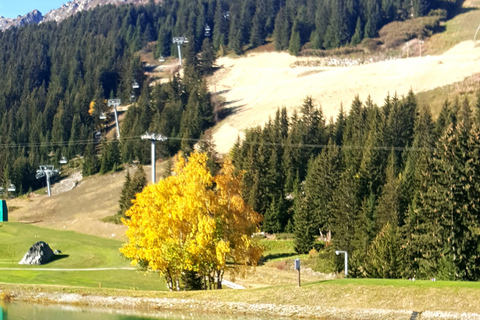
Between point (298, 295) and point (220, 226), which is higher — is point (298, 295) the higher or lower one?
the lower one

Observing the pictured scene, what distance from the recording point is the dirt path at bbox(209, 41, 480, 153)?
129750 millimetres

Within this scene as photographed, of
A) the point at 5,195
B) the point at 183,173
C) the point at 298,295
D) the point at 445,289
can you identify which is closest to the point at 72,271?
the point at 183,173

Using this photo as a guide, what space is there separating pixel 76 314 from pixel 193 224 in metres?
10.00

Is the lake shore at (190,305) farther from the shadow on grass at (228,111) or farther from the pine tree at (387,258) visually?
the shadow on grass at (228,111)

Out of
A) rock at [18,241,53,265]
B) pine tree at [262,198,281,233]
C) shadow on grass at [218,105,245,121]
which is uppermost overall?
shadow on grass at [218,105,245,121]

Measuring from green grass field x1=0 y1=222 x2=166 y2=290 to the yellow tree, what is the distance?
5.69 metres

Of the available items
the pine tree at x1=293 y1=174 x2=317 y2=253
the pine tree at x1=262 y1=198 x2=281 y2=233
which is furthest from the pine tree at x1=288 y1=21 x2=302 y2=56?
the pine tree at x1=293 y1=174 x2=317 y2=253

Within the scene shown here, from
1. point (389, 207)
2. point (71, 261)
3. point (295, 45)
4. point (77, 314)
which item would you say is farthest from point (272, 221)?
point (295, 45)

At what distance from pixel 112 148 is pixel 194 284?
275ft

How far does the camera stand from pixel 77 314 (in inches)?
1630

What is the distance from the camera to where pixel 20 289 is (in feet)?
155

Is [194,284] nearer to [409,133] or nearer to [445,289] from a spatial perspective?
[445,289]

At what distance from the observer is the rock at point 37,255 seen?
63.5m

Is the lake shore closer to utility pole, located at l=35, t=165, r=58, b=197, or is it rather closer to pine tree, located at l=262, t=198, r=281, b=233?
pine tree, located at l=262, t=198, r=281, b=233
